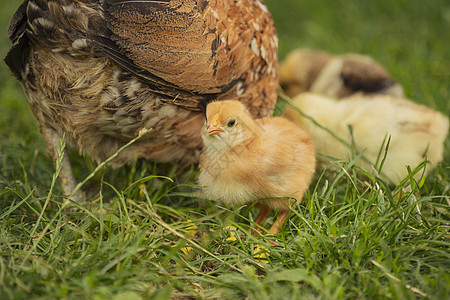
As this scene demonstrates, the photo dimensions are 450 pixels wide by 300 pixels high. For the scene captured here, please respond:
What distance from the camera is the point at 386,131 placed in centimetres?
297

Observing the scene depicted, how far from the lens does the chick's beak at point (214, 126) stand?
2107 mm

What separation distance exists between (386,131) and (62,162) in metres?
1.92

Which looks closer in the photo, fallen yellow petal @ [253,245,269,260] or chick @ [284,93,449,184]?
fallen yellow petal @ [253,245,269,260]

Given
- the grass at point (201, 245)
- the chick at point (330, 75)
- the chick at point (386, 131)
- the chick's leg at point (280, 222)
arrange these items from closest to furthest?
the grass at point (201, 245) < the chick's leg at point (280, 222) < the chick at point (386, 131) < the chick at point (330, 75)

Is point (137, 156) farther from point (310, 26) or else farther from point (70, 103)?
point (310, 26)

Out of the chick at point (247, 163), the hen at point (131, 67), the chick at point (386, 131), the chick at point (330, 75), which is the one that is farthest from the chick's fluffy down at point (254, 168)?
the chick at point (330, 75)

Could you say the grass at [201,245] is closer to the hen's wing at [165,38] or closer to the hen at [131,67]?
the hen at [131,67]

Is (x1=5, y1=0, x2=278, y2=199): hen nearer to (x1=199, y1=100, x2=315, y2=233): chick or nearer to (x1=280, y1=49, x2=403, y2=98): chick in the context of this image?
(x1=199, y1=100, x2=315, y2=233): chick

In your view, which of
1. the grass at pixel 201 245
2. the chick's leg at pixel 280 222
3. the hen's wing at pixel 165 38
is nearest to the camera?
the grass at pixel 201 245

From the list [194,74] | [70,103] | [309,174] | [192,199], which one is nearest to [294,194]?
[309,174]

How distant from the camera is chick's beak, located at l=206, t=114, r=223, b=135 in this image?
2.11 meters

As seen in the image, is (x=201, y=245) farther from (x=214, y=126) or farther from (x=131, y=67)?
(x=131, y=67)

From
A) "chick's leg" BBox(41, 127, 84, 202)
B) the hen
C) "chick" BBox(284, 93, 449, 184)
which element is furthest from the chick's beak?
"chick" BBox(284, 93, 449, 184)

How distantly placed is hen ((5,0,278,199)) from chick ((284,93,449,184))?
77cm
